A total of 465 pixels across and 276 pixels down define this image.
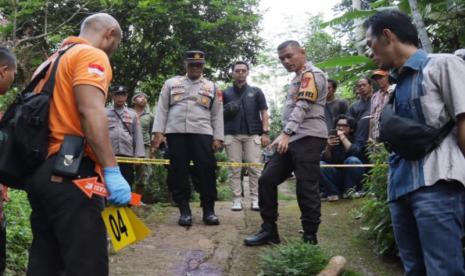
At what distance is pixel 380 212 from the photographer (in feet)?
14.4

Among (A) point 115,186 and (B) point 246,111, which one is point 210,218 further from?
(A) point 115,186

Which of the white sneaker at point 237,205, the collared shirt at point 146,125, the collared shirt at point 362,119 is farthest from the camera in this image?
the collared shirt at point 146,125

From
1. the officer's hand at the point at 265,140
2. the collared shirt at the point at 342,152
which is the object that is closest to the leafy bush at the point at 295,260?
the officer's hand at the point at 265,140

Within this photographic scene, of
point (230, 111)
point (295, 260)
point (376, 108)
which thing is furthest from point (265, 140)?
point (295, 260)

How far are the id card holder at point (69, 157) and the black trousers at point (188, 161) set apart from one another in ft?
10.1

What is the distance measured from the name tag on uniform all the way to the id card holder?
0.35 m

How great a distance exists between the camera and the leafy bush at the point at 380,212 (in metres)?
4.20

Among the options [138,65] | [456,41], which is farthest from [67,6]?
[456,41]

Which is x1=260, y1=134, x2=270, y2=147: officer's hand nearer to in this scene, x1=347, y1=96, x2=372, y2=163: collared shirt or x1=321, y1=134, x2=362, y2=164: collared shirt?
x1=321, y1=134, x2=362, y2=164: collared shirt

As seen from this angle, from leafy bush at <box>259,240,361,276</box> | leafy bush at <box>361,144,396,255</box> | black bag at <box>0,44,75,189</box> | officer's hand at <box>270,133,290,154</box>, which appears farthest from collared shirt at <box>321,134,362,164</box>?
black bag at <box>0,44,75,189</box>

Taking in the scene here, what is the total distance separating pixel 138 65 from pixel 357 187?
672cm

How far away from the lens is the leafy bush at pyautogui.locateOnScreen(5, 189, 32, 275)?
399cm

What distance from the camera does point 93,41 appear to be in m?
2.71

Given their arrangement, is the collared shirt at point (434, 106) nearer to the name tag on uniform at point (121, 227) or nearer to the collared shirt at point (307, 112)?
the name tag on uniform at point (121, 227)
